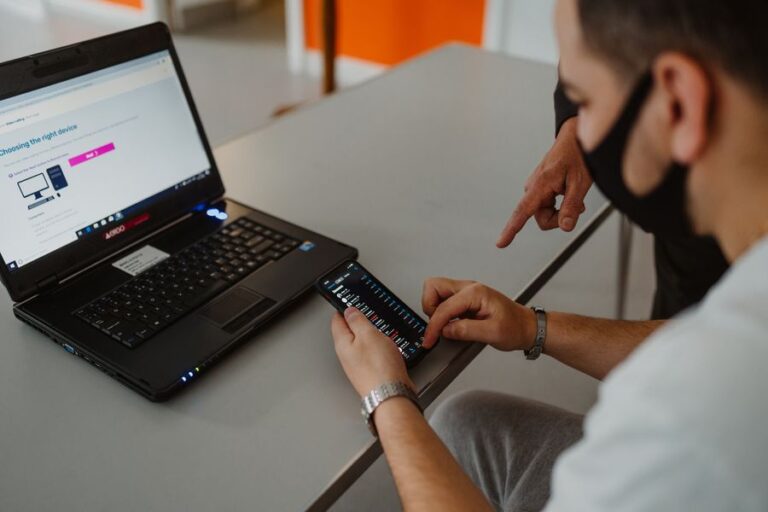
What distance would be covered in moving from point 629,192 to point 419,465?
1.07ft

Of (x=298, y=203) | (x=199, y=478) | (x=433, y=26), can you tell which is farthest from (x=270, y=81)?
(x=199, y=478)

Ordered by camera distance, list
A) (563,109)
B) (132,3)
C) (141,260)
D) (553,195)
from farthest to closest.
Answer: (132,3)
(563,109)
(553,195)
(141,260)

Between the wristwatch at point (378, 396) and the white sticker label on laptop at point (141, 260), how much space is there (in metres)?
0.36

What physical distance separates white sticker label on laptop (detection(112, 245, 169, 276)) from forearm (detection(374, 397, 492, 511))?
0.39 metres

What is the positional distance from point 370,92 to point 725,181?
1.04 metres

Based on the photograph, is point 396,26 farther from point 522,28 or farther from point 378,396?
point 378,396

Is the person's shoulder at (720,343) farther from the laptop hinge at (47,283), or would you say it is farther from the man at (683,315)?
the laptop hinge at (47,283)

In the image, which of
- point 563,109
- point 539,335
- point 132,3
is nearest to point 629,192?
point 539,335

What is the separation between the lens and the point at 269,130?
137cm

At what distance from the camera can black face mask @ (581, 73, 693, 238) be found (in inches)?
23.9

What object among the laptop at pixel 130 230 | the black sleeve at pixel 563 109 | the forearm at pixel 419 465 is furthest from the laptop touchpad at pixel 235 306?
the black sleeve at pixel 563 109

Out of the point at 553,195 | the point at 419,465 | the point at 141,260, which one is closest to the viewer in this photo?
the point at 419,465

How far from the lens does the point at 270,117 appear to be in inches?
119

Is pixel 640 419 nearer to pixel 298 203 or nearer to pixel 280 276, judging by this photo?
pixel 280 276
